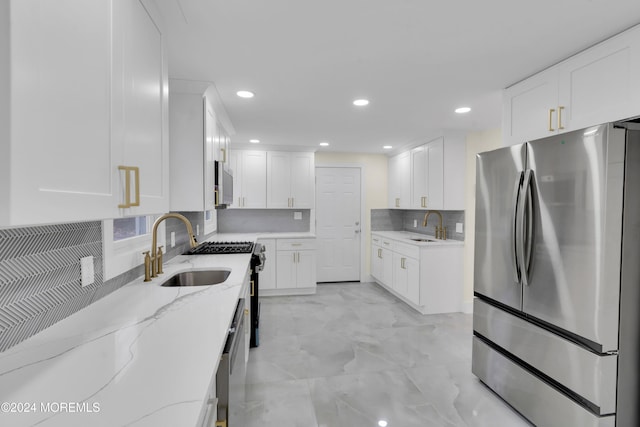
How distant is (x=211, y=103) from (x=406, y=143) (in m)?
2.98

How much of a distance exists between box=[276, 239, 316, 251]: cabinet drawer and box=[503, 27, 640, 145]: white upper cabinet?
9.81ft

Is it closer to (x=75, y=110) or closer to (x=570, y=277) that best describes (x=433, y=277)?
(x=570, y=277)

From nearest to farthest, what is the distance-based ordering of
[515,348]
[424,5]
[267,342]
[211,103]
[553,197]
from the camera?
[424,5]
[553,197]
[515,348]
[211,103]
[267,342]

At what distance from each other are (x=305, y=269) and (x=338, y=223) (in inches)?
45.8

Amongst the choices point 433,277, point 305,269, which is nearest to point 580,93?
point 433,277

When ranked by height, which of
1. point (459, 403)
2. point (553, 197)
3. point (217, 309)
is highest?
point (553, 197)

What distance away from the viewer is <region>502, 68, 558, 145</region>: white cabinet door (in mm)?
2001

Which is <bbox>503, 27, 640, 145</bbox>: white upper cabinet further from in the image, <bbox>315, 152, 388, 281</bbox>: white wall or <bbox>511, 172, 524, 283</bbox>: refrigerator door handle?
<bbox>315, 152, 388, 281</bbox>: white wall

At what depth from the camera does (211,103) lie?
2.61m

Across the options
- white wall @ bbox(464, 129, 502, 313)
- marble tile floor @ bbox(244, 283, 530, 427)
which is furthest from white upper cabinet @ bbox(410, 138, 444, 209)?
marble tile floor @ bbox(244, 283, 530, 427)

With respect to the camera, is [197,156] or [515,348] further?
[197,156]

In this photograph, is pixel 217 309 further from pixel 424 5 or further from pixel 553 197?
pixel 553 197

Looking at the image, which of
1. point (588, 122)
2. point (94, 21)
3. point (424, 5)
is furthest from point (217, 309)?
point (588, 122)

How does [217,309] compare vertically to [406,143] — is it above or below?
below
